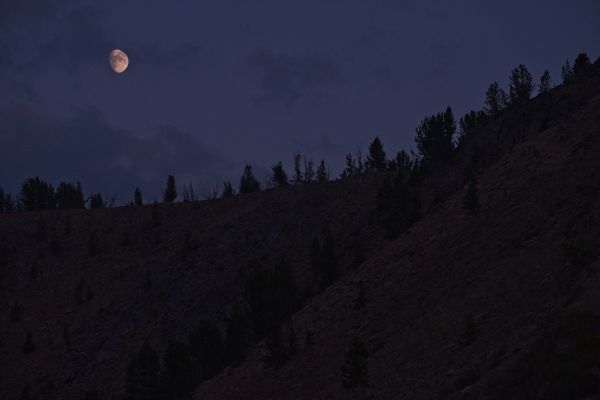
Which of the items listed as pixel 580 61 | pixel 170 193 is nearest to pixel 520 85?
pixel 580 61

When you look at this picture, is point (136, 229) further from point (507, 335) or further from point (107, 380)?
point (507, 335)

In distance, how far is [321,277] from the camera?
1766 inches

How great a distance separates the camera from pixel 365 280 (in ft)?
116

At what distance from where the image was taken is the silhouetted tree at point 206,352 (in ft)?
121

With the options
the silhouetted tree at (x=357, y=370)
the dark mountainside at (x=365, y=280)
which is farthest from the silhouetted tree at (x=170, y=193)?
the silhouetted tree at (x=357, y=370)

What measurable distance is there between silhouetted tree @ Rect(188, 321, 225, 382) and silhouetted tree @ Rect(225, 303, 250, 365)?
2.95 feet

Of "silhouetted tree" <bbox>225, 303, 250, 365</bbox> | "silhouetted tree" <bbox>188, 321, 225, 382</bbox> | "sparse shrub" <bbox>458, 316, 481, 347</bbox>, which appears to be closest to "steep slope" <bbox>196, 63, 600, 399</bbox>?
"sparse shrub" <bbox>458, 316, 481, 347</bbox>

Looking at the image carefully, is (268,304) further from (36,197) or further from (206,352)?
(36,197)

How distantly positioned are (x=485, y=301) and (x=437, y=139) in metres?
36.8

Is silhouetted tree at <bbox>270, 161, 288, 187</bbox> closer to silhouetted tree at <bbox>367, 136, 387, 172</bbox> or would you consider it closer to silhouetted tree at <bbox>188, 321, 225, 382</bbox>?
silhouetted tree at <bbox>367, 136, 387, 172</bbox>

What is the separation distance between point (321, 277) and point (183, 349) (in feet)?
39.6

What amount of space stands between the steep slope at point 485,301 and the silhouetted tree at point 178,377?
0.98 m

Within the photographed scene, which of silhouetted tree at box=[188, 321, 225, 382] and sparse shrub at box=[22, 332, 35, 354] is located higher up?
sparse shrub at box=[22, 332, 35, 354]

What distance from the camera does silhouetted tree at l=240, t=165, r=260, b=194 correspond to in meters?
84.2
